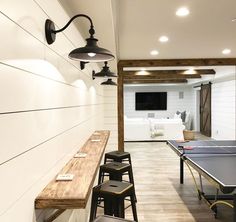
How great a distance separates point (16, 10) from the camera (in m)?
1.14

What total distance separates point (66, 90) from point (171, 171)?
12.6ft

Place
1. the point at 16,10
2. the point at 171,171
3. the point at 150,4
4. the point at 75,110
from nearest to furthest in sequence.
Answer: the point at 16,10, the point at 75,110, the point at 150,4, the point at 171,171

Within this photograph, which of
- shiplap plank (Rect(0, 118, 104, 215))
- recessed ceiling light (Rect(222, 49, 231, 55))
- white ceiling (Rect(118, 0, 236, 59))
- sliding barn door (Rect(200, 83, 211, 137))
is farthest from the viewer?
sliding barn door (Rect(200, 83, 211, 137))

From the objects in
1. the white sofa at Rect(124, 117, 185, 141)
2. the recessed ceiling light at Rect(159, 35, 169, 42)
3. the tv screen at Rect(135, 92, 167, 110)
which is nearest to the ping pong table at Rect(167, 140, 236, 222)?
the recessed ceiling light at Rect(159, 35, 169, 42)

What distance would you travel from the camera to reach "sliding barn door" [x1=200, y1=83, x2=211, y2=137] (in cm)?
1033

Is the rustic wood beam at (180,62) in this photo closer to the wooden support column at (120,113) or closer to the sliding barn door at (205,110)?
the wooden support column at (120,113)

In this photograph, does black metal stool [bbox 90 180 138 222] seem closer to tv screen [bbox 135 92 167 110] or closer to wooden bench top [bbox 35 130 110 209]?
wooden bench top [bbox 35 130 110 209]

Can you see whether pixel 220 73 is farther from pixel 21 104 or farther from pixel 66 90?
pixel 21 104

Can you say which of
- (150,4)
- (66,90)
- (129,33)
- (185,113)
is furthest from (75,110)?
(185,113)

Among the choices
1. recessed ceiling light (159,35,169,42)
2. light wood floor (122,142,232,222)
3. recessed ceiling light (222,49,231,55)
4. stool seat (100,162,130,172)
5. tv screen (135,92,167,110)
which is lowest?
light wood floor (122,142,232,222)

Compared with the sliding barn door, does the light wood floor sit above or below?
below

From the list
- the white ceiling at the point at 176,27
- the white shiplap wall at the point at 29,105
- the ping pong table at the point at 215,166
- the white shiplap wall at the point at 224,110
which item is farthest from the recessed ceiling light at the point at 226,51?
the white shiplap wall at the point at 29,105

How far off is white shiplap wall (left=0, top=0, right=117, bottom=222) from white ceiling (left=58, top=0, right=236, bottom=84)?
0.45 meters

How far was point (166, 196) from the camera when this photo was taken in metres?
3.95
